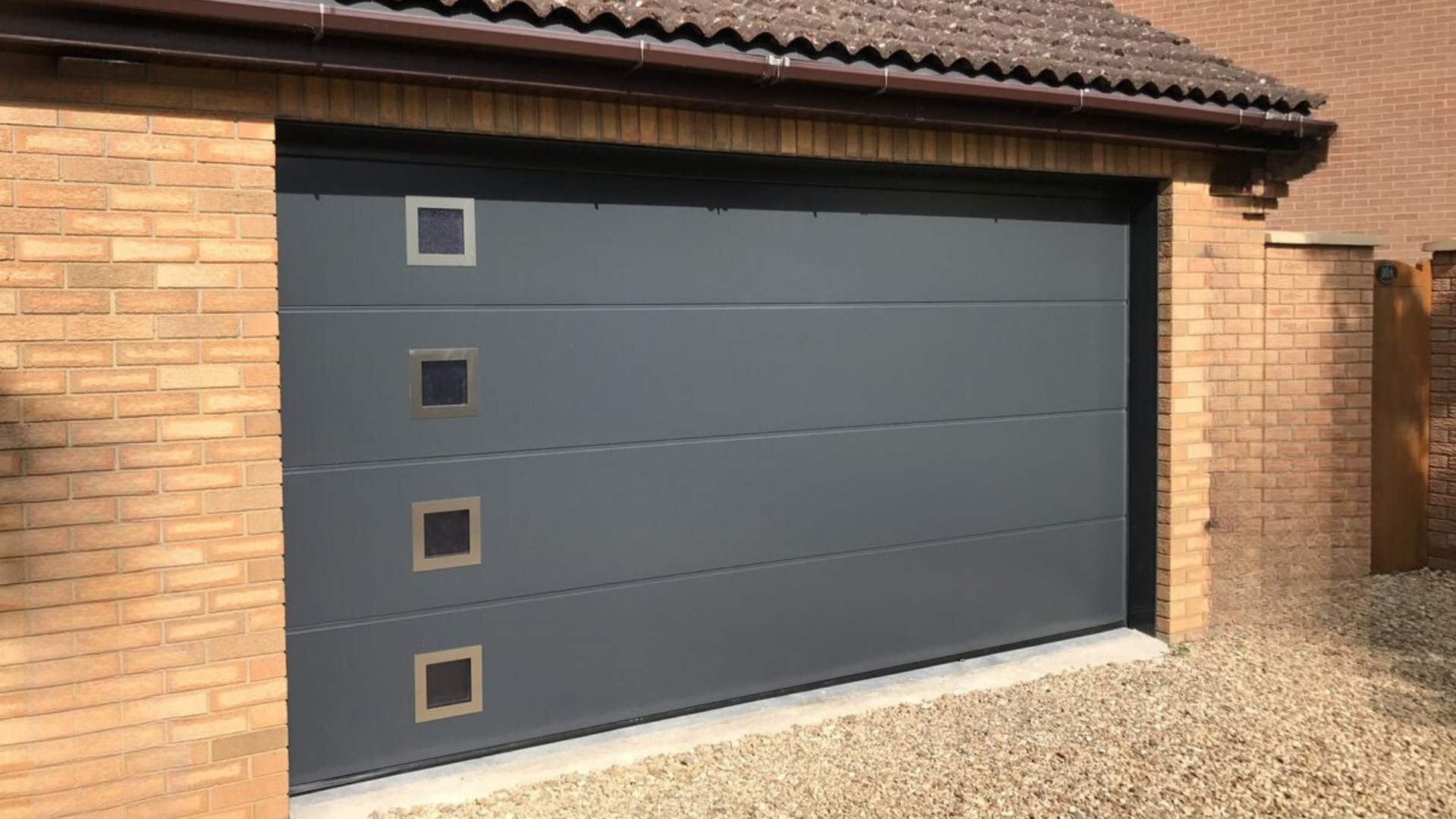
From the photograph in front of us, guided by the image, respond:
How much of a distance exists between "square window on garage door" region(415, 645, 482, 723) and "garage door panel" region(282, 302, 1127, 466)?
0.83 m

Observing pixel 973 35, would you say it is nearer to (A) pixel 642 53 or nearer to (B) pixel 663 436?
(A) pixel 642 53

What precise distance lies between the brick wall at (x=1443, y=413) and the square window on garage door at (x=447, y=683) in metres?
6.54

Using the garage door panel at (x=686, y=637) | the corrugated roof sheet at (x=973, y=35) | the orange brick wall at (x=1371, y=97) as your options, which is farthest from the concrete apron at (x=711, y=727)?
the orange brick wall at (x=1371, y=97)

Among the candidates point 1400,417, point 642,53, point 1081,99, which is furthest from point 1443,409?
point 642,53

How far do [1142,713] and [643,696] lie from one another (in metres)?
2.32

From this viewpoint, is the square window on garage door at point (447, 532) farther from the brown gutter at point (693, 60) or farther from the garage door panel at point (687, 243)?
the brown gutter at point (693, 60)

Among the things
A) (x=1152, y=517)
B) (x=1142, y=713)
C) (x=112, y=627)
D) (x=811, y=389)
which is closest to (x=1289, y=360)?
(x=1152, y=517)

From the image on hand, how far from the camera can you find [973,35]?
580 cm

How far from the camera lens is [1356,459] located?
23.9 ft

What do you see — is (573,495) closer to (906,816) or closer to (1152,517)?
(906,816)

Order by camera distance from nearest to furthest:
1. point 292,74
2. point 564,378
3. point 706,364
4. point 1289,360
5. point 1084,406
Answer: point 292,74
point 564,378
point 706,364
point 1084,406
point 1289,360

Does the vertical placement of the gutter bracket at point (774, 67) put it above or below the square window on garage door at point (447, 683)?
above

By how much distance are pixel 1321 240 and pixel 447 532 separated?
554 cm

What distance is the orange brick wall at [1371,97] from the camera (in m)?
12.2
